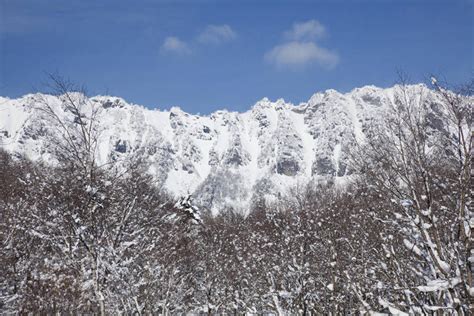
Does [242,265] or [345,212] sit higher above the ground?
[345,212]

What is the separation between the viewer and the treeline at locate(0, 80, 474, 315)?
7992 mm

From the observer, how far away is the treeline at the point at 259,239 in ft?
26.2

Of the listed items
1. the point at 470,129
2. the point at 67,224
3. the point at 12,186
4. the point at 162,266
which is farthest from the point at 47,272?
the point at 470,129

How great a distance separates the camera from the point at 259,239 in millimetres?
29344

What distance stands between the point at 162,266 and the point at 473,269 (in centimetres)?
1403

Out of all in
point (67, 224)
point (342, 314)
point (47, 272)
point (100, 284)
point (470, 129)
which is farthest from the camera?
point (342, 314)

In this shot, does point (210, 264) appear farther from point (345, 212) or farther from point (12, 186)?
point (12, 186)

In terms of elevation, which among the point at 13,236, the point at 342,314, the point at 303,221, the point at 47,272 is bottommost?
the point at 342,314

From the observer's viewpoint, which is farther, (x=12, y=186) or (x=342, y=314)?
(x=12, y=186)

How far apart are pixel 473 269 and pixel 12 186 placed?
23.3 meters

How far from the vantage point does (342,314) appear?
21.6m

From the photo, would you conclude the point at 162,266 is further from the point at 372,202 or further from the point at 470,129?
the point at 470,129

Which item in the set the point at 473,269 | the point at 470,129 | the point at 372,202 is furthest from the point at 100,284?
the point at 372,202

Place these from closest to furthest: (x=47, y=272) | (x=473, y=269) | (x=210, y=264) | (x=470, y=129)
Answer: (x=473, y=269)
(x=470, y=129)
(x=47, y=272)
(x=210, y=264)
